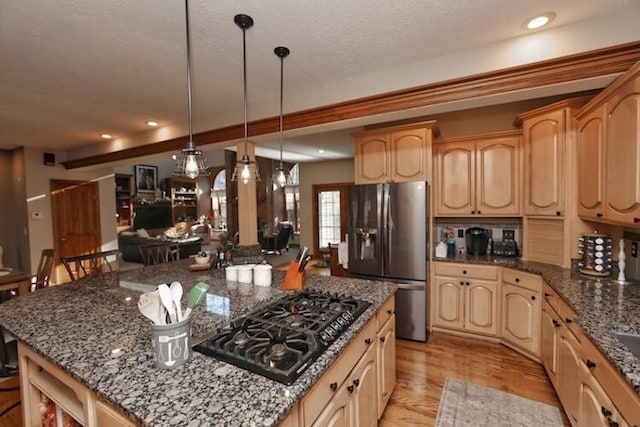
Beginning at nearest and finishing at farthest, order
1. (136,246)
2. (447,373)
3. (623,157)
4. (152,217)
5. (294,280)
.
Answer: (623,157) < (294,280) < (447,373) < (136,246) < (152,217)

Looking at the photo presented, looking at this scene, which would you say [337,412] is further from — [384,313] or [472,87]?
[472,87]

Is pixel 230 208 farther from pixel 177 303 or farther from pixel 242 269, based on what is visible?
pixel 177 303

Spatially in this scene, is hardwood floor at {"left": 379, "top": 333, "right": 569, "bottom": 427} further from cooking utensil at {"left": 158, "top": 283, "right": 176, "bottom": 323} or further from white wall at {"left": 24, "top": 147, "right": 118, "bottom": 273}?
white wall at {"left": 24, "top": 147, "right": 118, "bottom": 273}

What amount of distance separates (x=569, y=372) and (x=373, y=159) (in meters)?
2.42

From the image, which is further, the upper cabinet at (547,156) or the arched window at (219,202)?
the arched window at (219,202)

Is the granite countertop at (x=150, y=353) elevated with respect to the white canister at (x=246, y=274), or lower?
lower

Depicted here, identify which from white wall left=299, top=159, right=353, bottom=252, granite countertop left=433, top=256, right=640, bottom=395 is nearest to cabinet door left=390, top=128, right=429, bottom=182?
granite countertop left=433, top=256, right=640, bottom=395

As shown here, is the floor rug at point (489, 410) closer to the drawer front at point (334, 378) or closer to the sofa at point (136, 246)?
the drawer front at point (334, 378)

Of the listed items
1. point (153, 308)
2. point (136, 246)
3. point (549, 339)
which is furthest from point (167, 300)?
point (136, 246)

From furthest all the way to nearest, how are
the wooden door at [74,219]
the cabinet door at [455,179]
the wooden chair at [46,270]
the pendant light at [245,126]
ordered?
the wooden door at [74,219], the wooden chair at [46,270], the cabinet door at [455,179], the pendant light at [245,126]

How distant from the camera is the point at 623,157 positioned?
5.74 ft

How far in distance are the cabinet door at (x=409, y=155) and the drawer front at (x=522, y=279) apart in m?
1.20

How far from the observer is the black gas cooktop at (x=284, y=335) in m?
1.05

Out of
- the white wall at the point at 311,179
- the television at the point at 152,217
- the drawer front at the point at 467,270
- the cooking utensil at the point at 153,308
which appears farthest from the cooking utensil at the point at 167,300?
the television at the point at 152,217
